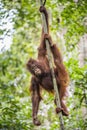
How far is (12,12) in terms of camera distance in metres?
5.77

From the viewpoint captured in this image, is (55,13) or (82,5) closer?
(82,5)

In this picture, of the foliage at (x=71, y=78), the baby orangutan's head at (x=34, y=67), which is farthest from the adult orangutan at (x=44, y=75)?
the foliage at (x=71, y=78)

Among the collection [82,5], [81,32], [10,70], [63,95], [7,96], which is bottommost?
[10,70]

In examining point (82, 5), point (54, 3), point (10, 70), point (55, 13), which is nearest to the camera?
point (82, 5)

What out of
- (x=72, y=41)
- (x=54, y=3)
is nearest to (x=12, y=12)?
(x=54, y=3)

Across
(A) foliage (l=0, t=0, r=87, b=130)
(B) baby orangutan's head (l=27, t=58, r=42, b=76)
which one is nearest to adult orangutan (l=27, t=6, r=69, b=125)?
(B) baby orangutan's head (l=27, t=58, r=42, b=76)

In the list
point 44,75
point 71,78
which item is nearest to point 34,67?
point 44,75

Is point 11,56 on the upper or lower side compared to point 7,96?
lower

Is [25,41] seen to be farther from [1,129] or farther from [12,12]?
[1,129]

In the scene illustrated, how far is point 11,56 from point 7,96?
7.79m

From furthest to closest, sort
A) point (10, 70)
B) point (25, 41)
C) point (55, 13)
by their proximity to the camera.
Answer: point (25, 41) → point (10, 70) → point (55, 13)

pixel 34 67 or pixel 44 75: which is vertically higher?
pixel 34 67

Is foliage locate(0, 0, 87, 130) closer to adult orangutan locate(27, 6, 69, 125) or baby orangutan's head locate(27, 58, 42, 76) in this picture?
adult orangutan locate(27, 6, 69, 125)

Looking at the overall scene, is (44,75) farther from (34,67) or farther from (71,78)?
(71,78)
